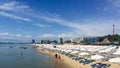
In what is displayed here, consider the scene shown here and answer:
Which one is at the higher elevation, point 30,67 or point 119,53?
point 119,53

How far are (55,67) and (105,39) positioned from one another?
107 meters

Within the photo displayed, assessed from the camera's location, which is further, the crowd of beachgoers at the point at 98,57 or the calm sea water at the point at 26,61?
the calm sea water at the point at 26,61

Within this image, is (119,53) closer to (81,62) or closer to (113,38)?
(81,62)

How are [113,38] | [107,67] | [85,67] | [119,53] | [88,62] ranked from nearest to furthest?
[107,67] → [85,67] → [88,62] → [119,53] → [113,38]

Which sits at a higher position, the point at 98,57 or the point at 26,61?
the point at 98,57

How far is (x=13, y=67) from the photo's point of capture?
43844 millimetres

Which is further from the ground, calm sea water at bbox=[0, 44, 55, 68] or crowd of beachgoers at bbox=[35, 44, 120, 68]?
crowd of beachgoers at bbox=[35, 44, 120, 68]

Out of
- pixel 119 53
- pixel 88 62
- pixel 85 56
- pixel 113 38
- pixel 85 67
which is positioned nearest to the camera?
pixel 85 67

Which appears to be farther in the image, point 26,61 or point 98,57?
point 26,61

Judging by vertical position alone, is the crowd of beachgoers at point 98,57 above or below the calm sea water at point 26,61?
above

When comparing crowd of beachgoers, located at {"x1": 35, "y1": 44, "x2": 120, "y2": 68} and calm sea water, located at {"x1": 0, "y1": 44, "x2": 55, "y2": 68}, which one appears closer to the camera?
crowd of beachgoers, located at {"x1": 35, "y1": 44, "x2": 120, "y2": 68}

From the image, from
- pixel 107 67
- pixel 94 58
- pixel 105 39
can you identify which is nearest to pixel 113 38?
pixel 105 39

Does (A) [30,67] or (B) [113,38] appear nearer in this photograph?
(A) [30,67]

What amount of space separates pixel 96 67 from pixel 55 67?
11.6 metres
